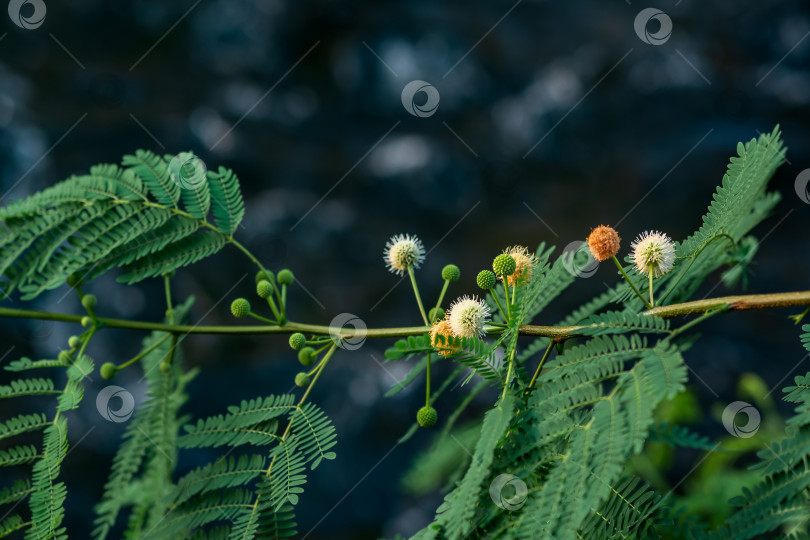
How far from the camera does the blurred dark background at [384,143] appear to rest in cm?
462

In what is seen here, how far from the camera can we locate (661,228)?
464 centimetres

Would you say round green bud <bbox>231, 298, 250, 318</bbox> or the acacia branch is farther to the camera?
round green bud <bbox>231, 298, 250, 318</bbox>

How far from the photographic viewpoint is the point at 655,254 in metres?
1.40

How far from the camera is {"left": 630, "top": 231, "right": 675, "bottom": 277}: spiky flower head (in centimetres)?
140

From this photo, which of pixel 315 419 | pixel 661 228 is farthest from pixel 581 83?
pixel 315 419

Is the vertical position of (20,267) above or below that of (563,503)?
above

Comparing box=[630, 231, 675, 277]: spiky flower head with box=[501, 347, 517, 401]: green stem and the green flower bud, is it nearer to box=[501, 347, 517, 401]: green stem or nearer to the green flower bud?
box=[501, 347, 517, 401]: green stem

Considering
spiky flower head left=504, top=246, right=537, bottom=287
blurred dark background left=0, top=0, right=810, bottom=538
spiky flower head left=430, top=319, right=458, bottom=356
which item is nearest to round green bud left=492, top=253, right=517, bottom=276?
spiky flower head left=504, top=246, right=537, bottom=287

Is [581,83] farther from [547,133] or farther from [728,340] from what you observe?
[728,340]

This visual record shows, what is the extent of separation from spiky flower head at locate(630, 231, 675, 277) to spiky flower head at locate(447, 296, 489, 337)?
1.11 feet

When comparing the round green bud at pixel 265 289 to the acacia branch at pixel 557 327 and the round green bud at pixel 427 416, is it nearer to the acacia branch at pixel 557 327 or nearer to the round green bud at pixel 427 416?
the acacia branch at pixel 557 327

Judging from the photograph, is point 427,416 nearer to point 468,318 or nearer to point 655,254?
point 468,318

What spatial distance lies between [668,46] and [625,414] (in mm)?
4423

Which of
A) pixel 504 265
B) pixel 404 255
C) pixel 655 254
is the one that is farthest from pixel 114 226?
pixel 655 254
